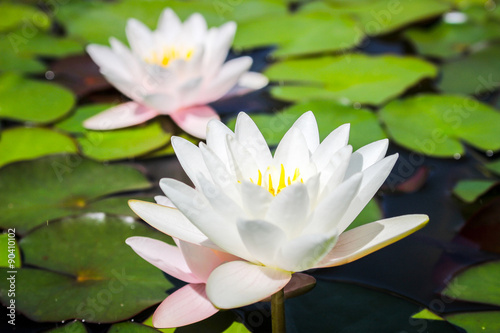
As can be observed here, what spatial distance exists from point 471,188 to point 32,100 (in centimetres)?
209

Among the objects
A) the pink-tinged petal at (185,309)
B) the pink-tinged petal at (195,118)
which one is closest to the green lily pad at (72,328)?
the pink-tinged petal at (185,309)

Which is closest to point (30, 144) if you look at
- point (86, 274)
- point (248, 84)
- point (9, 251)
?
point (9, 251)

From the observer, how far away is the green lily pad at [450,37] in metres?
2.99

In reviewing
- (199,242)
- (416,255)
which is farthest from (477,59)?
(199,242)

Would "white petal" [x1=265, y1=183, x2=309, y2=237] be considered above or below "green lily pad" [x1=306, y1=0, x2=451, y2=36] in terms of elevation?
below

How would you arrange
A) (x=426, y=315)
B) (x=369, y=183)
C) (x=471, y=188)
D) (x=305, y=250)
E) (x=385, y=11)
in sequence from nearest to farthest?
(x=305, y=250)
(x=369, y=183)
(x=426, y=315)
(x=471, y=188)
(x=385, y=11)

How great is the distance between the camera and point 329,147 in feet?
4.30

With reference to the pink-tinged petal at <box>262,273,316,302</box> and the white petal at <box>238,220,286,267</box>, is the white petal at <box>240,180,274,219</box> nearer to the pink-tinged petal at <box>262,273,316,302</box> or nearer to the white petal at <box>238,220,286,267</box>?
the white petal at <box>238,220,286,267</box>

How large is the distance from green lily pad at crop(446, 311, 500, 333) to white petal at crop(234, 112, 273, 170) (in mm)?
700

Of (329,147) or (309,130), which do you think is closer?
(329,147)

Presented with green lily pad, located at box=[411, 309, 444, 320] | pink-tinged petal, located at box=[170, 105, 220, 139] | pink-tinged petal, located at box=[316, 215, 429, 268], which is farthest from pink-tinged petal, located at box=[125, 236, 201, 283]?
pink-tinged petal, located at box=[170, 105, 220, 139]

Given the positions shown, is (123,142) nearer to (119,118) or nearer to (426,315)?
(119,118)

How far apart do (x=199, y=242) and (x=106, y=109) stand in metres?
1.39

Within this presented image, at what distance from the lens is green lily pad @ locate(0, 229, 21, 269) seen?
158 centimetres
